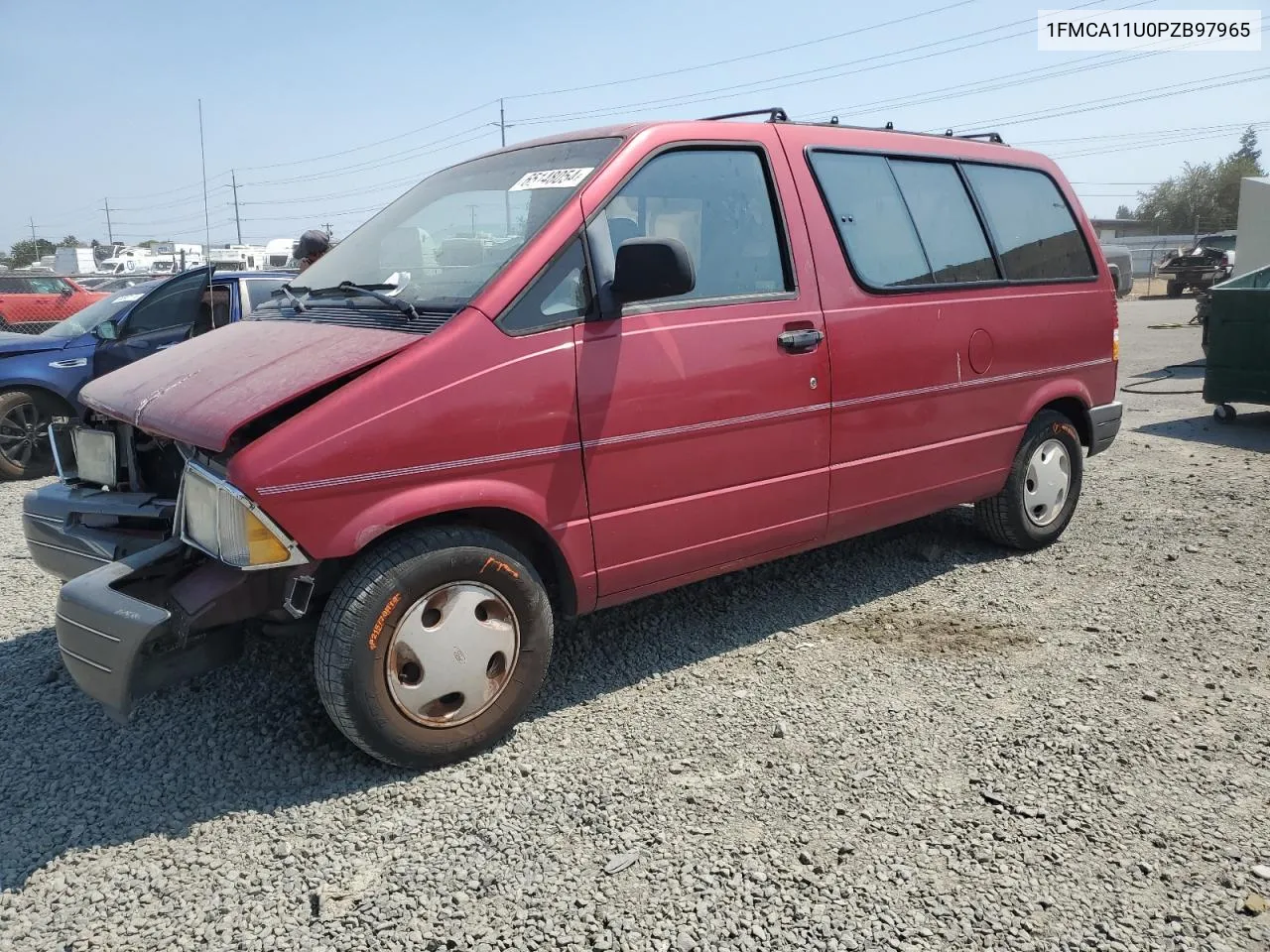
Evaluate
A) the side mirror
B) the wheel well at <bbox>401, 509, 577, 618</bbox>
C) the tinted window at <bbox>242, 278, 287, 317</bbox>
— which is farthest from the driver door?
the side mirror

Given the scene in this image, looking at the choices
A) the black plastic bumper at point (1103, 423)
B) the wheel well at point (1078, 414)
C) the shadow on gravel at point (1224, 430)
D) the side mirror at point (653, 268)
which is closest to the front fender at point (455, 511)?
the side mirror at point (653, 268)

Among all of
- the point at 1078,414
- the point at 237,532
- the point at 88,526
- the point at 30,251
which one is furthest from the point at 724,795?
the point at 30,251

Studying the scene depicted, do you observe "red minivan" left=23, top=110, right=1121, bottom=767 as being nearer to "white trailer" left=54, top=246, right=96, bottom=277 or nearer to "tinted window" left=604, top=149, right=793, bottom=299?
"tinted window" left=604, top=149, right=793, bottom=299

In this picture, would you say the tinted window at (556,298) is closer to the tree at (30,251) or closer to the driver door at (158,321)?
the driver door at (158,321)

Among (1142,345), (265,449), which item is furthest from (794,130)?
(1142,345)

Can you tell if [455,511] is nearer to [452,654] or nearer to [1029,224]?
[452,654]

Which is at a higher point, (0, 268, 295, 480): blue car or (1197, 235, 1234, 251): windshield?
(1197, 235, 1234, 251): windshield

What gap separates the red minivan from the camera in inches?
107

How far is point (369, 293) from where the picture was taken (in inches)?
129

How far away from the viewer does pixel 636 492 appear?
3270 mm

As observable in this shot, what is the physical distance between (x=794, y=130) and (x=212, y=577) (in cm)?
285

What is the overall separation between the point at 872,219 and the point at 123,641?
3.29m

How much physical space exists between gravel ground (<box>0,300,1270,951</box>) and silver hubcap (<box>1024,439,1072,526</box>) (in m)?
0.69

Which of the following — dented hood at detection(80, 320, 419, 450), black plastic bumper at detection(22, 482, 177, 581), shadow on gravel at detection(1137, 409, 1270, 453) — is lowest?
shadow on gravel at detection(1137, 409, 1270, 453)
